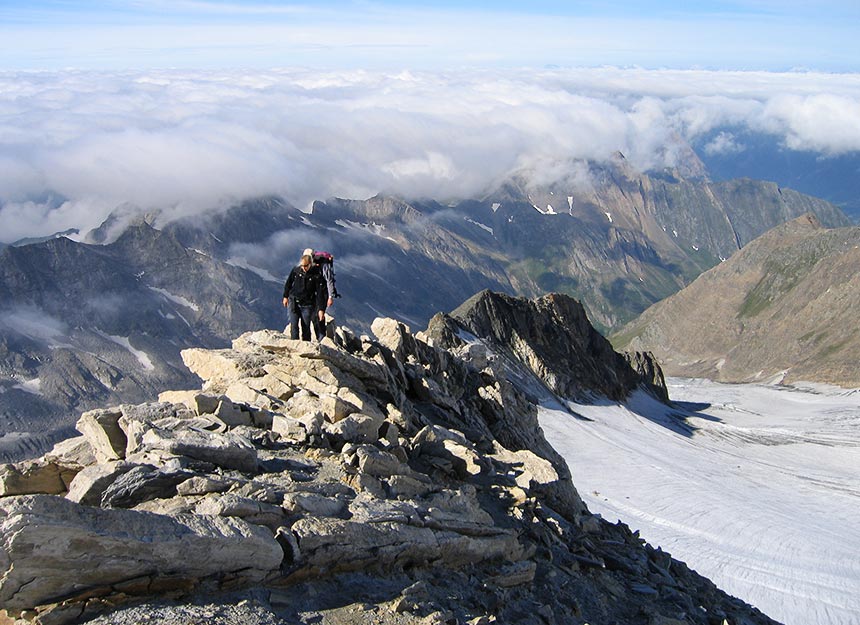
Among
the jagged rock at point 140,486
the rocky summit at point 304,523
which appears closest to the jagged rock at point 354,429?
the rocky summit at point 304,523

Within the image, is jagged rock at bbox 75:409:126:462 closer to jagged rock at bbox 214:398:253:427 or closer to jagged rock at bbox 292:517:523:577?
jagged rock at bbox 214:398:253:427

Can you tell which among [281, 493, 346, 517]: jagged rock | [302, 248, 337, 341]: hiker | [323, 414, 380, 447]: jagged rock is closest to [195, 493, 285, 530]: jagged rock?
[281, 493, 346, 517]: jagged rock

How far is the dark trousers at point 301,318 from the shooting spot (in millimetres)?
28078

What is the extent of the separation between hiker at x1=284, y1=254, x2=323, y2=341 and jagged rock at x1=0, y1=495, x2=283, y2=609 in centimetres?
1490

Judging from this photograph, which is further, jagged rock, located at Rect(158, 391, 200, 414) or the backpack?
the backpack

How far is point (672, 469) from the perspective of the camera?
7312cm

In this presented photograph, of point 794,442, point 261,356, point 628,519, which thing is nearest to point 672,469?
point 628,519

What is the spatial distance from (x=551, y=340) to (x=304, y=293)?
3825 inches

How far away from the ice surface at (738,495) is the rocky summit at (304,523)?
67.2 ft

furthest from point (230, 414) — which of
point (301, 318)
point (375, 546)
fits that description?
→ point (301, 318)

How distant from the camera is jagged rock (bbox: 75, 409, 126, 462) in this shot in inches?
723

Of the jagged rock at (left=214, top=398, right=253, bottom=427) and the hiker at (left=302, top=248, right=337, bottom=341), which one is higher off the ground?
the hiker at (left=302, top=248, right=337, bottom=341)

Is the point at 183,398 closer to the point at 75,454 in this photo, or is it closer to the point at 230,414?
the point at 230,414

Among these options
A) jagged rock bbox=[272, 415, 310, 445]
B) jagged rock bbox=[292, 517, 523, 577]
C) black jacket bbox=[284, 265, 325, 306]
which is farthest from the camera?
black jacket bbox=[284, 265, 325, 306]
